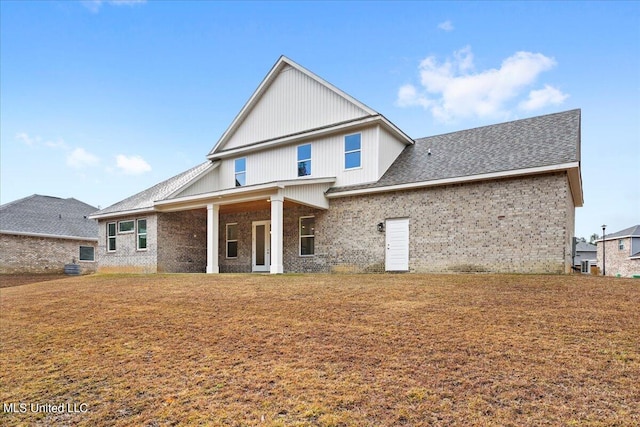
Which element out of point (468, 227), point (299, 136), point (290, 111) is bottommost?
point (468, 227)

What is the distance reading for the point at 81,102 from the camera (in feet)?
60.2

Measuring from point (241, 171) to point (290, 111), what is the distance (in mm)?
3915

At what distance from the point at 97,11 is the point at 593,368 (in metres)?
19.4

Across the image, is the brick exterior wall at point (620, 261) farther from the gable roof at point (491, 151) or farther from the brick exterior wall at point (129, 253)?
the brick exterior wall at point (129, 253)

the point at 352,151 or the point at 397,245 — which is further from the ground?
the point at 352,151

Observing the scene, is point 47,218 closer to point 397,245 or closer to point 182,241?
point 182,241

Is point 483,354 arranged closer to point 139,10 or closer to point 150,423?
point 150,423

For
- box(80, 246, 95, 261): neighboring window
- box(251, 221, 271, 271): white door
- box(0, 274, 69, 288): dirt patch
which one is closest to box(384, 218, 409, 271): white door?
box(251, 221, 271, 271): white door

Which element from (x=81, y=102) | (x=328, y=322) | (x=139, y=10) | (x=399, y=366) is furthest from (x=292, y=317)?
(x=81, y=102)

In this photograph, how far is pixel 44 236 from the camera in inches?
1000

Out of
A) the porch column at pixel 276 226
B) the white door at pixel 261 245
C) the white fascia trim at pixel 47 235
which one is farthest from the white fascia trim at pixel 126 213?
the white fascia trim at pixel 47 235

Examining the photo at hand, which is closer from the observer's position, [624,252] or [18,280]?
[18,280]

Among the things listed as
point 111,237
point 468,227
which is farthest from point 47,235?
point 468,227

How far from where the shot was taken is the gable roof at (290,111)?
15695 millimetres
